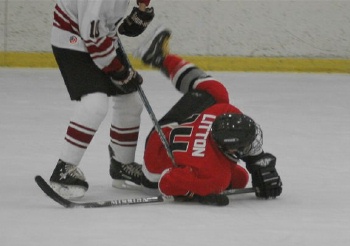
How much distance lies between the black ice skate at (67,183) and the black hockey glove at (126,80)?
0.31 meters

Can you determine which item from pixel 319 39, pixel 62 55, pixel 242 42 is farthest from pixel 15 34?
pixel 62 55

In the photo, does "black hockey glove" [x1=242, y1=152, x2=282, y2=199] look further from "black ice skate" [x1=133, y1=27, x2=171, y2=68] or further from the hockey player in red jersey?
"black ice skate" [x1=133, y1=27, x2=171, y2=68]

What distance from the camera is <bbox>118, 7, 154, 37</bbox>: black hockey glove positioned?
380 cm

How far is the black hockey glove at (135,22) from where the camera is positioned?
3799 mm

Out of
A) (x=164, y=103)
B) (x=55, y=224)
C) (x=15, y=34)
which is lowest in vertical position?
(x=15, y=34)

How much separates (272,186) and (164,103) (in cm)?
241

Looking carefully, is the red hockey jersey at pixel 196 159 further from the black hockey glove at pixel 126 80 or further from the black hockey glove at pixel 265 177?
the black hockey glove at pixel 126 80

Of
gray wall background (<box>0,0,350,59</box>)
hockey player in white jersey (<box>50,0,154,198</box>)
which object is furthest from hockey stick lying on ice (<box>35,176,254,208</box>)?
gray wall background (<box>0,0,350,59</box>)

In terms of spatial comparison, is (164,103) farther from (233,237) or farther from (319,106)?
(233,237)

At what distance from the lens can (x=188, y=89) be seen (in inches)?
147

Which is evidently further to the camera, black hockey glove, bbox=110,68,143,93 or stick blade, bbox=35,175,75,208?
black hockey glove, bbox=110,68,143,93

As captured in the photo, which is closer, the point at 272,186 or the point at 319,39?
the point at 272,186

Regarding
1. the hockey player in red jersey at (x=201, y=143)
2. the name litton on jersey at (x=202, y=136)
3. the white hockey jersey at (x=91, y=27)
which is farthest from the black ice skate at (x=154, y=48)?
the name litton on jersey at (x=202, y=136)

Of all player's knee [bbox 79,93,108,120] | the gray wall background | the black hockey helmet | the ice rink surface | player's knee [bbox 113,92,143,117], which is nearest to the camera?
the ice rink surface
